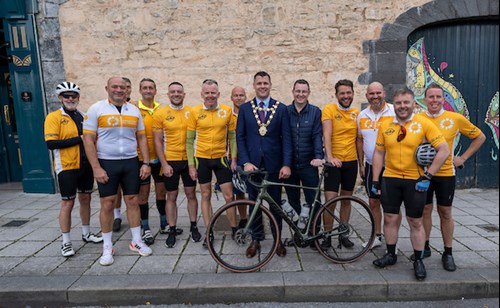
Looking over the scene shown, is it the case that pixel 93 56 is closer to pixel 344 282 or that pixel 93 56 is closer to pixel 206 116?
pixel 206 116

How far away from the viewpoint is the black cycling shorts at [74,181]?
3740 millimetres

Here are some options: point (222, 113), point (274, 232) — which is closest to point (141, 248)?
point (274, 232)

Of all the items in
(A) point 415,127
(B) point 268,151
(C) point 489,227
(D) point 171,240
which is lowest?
(C) point 489,227

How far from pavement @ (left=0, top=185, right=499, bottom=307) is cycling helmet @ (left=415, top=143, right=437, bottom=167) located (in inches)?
46.4

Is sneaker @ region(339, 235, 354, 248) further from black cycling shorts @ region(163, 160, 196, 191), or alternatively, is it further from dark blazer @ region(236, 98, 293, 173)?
black cycling shorts @ region(163, 160, 196, 191)

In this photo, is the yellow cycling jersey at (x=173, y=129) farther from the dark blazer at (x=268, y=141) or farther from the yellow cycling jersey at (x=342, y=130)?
the yellow cycling jersey at (x=342, y=130)

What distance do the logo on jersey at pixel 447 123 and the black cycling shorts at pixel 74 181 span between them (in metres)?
4.01

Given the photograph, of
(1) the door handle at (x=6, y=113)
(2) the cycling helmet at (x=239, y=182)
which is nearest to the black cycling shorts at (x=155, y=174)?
(2) the cycling helmet at (x=239, y=182)

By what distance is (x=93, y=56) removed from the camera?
21.1 feet

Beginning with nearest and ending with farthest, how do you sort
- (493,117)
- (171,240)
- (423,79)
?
(171,240) → (423,79) → (493,117)

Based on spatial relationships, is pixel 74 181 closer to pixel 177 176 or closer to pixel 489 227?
pixel 177 176

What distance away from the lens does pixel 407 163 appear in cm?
307

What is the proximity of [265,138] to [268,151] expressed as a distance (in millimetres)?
149

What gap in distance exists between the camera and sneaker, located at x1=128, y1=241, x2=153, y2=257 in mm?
3771
